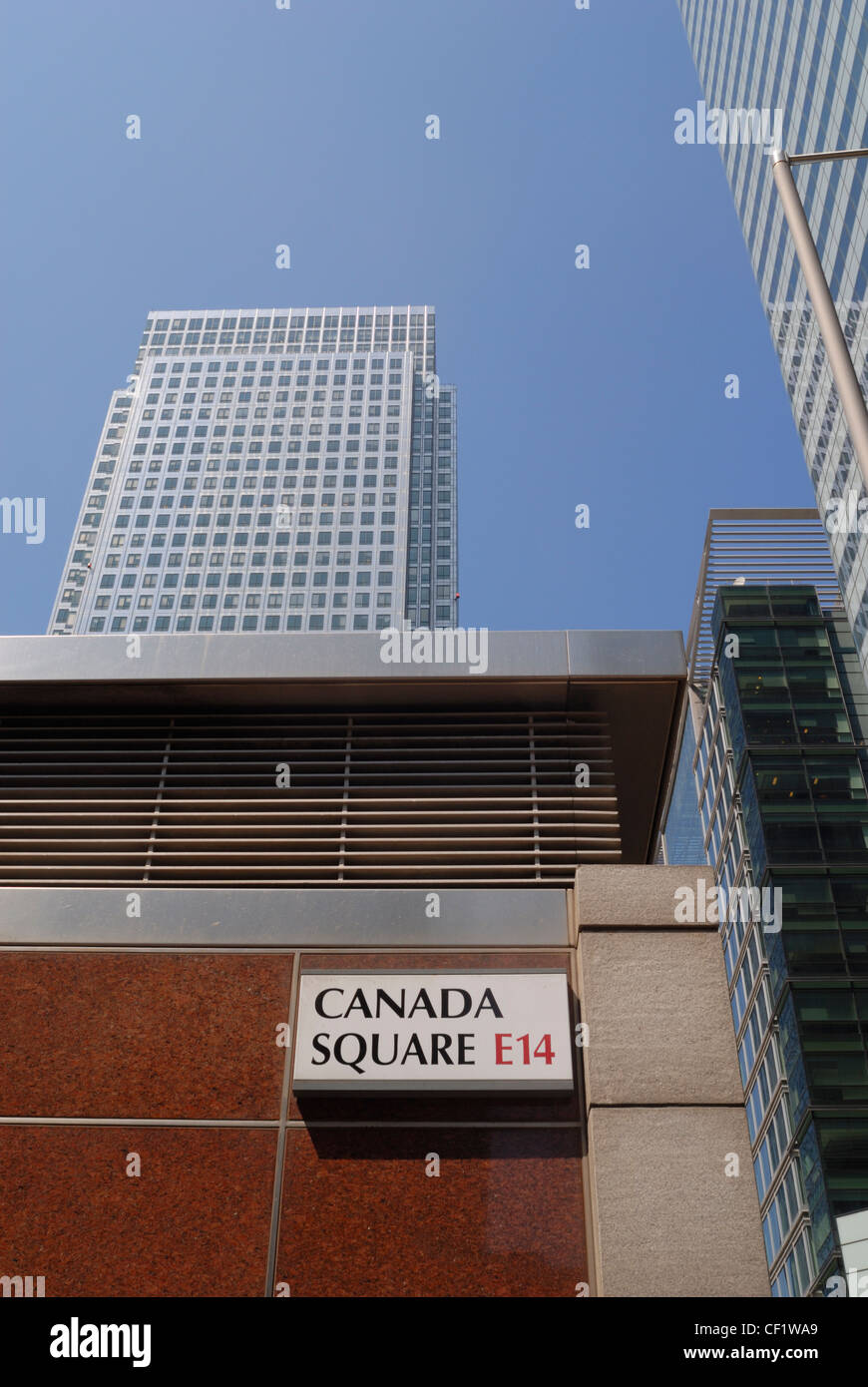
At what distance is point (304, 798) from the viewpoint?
9250 mm

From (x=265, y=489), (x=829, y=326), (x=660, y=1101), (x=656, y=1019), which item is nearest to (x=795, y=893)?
(x=829, y=326)

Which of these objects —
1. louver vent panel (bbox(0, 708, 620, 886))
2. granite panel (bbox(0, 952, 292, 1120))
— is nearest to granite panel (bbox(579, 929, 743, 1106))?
louver vent panel (bbox(0, 708, 620, 886))

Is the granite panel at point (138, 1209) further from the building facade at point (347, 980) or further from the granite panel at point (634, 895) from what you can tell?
the granite panel at point (634, 895)

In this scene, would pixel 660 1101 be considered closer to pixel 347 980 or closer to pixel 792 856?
pixel 347 980

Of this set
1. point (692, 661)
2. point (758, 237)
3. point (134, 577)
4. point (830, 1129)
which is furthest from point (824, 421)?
point (134, 577)

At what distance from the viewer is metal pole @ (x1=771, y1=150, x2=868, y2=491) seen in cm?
788

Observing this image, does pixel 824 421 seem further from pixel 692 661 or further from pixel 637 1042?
pixel 637 1042

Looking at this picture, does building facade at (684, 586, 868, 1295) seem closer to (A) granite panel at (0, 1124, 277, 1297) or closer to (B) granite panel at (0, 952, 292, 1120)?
(B) granite panel at (0, 952, 292, 1120)

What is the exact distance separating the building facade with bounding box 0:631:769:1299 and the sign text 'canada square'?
2 cm

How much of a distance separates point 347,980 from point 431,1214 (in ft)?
5.15

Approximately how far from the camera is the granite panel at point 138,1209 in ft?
22.7

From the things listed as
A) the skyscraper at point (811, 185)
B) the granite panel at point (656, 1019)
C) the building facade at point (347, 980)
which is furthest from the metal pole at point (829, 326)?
the skyscraper at point (811, 185)

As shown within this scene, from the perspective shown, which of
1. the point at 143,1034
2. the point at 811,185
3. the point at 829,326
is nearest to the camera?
the point at 143,1034

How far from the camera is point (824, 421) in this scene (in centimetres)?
6469
